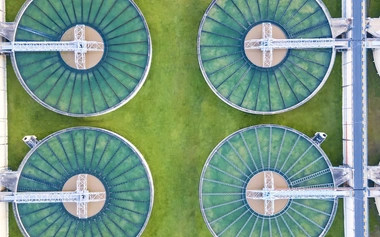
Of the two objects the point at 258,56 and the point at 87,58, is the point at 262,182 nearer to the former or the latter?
the point at 258,56

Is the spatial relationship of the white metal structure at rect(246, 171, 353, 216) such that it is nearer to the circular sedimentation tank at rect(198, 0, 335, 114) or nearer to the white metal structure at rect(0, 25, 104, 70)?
the circular sedimentation tank at rect(198, 0, 335, 114)

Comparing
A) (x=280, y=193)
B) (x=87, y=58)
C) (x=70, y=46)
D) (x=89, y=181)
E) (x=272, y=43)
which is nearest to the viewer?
(x=70, y=46)

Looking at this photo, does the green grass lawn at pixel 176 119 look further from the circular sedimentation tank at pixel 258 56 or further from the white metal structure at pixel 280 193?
the white metal structure at pixel 280 193

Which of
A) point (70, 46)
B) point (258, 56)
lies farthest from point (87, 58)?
point (258, 56)

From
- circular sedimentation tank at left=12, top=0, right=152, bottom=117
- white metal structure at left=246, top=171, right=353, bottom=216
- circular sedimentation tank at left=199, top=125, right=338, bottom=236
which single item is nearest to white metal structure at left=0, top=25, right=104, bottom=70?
circular sedimentation tank at left=12, top=0, right=152, bottom=117

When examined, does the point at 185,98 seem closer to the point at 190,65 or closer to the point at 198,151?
the point at 190,65

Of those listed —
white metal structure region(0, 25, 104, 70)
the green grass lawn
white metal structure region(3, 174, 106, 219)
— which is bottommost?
white metal structure region(3, 174, 106, 219)
